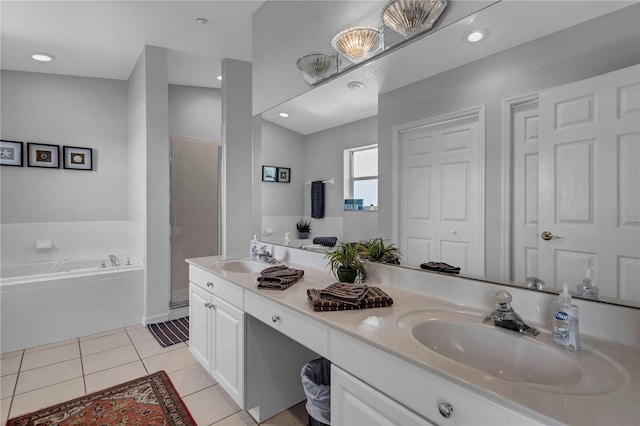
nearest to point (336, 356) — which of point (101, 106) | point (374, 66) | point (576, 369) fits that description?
point (576, 369)

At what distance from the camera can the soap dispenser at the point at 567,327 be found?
0.92 meters

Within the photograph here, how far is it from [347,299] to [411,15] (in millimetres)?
1346

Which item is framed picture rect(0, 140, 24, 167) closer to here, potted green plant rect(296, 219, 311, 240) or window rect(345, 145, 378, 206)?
potted green plant rect(296, 219, 311, 240)

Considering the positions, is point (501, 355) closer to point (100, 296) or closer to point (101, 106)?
point (100, 296)

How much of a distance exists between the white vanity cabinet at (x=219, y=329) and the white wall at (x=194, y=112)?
7.56ft

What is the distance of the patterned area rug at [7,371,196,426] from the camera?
1.80 m

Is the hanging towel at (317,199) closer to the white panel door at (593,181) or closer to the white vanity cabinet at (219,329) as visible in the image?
the white vanity cabinet at (219,329)

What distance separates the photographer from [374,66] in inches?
67.2

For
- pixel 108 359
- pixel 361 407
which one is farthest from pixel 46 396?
pixel 361 407

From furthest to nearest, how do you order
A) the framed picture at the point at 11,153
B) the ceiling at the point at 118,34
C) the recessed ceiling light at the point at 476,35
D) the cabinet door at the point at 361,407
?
the framed picture at the point at 11,153, the ceiling at the point at 118,34, the recessed ceiling light at the point at 476,35, the cabinet door at the point at 361,407

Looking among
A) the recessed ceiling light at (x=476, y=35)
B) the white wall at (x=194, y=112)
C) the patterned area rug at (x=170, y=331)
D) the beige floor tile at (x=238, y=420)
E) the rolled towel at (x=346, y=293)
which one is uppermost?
the white wall at (x=194, y=112)

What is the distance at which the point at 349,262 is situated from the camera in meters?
1.70

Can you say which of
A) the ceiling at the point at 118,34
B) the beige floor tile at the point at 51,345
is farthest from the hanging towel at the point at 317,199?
the beige floor tile at the point at 51,345

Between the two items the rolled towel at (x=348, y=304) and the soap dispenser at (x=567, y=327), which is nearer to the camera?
the soap dispenser at (x=567, y=327)
